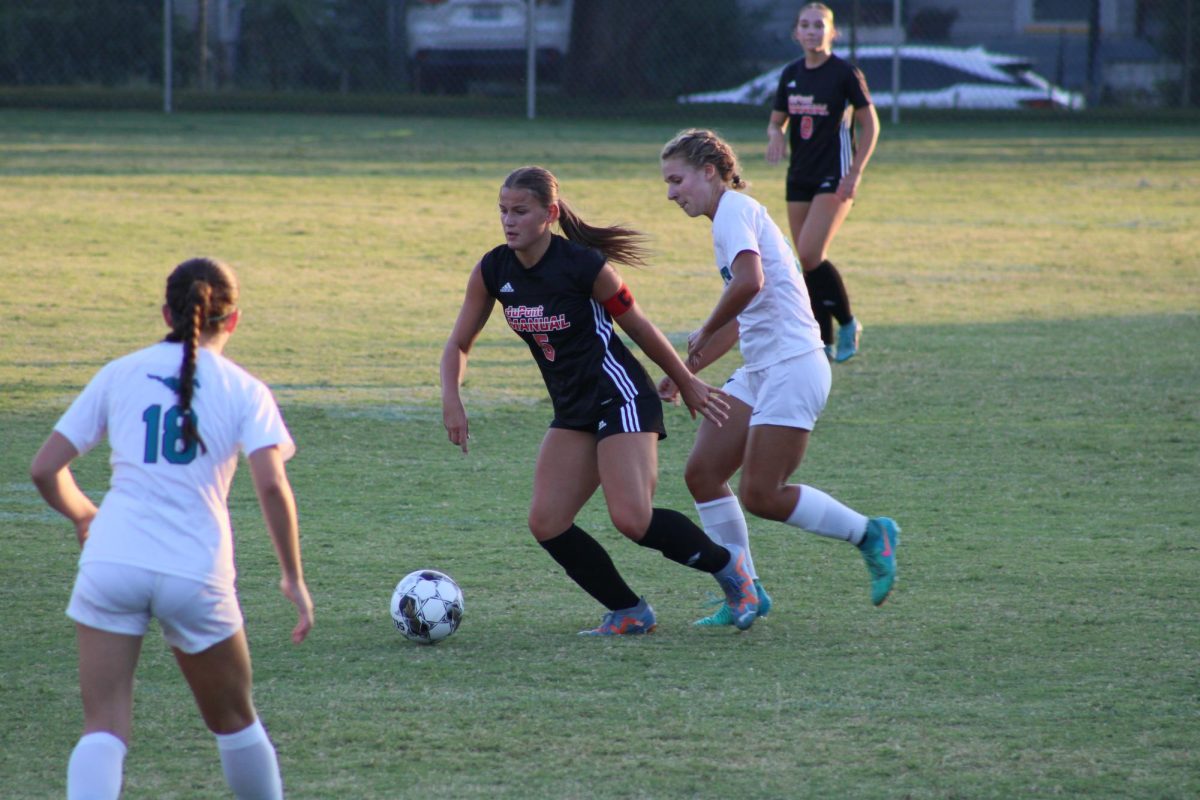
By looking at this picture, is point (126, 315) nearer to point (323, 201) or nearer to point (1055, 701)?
point (323, 201)

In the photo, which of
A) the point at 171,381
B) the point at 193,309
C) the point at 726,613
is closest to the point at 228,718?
the point at 171,381

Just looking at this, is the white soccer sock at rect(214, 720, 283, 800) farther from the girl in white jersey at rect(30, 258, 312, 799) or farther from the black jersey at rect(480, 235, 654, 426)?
the black jersey at rect(480, 235, 654, 426)

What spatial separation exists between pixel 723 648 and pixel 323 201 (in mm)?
13123

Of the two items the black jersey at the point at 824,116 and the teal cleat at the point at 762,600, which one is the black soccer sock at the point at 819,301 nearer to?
the black jersey at the point at 824,116

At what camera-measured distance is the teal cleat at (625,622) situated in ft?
18.0

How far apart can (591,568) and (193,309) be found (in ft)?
7.10

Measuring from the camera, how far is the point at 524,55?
26.2 meters

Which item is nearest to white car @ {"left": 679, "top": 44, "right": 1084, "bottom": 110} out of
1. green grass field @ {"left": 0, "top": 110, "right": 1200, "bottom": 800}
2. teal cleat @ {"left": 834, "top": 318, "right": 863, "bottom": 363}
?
green grass field @ {"left": 0, "top": 110, "right": 1200, "bottom": 800}

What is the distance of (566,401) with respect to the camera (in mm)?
5500

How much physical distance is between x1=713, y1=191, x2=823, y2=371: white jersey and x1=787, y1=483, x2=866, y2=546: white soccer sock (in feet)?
1.68

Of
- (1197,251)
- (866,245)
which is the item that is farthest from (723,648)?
(1197,251)

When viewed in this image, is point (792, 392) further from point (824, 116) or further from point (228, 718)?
point (824, 116)

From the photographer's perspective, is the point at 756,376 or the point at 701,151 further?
the point at 756,376

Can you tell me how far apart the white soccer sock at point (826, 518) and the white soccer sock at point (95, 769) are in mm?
2899
